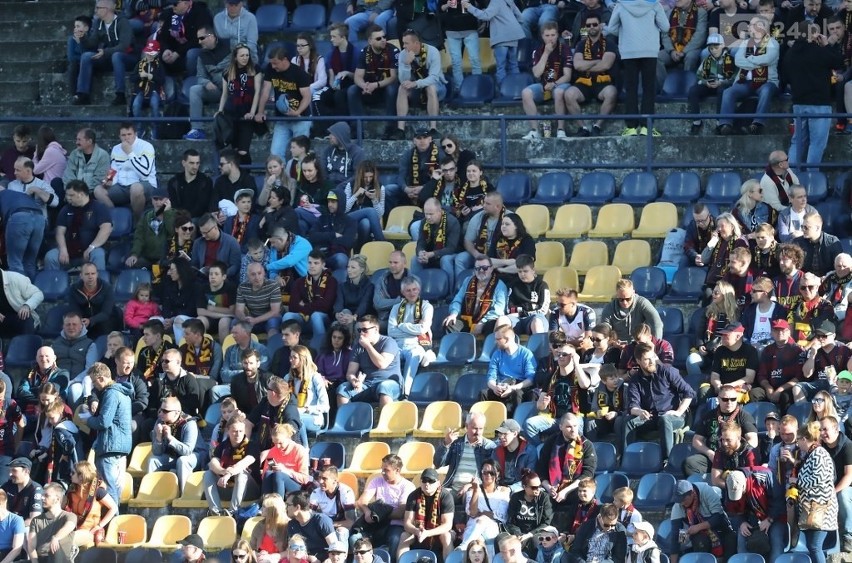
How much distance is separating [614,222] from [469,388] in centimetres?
272

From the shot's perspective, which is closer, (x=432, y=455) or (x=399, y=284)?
(x=432, y=455)

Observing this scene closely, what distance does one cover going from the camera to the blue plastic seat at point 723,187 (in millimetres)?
18328

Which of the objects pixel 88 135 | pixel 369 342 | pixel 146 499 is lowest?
pixel 146 499

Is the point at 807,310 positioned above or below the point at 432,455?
above

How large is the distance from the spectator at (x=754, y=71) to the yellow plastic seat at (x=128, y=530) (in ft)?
23.5

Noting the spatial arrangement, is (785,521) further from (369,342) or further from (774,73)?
(774,73)

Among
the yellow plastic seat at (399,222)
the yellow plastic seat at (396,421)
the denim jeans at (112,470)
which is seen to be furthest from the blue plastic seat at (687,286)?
the denim jeans at (112,470)

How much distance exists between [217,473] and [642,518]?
3382 millimetres

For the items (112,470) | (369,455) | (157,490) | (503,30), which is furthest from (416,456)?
(503,30)

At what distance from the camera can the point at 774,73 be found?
19.3 meters

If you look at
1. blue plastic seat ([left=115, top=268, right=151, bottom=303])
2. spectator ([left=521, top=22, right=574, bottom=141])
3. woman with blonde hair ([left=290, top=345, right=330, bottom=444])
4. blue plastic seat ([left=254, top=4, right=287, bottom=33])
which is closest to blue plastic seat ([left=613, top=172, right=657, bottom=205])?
spectator ([left=521, top=22, right=574, bottom=141])

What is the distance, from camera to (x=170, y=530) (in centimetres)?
1549

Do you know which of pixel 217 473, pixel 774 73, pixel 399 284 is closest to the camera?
pixel 217 473

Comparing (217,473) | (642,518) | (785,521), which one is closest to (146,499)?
(217,473)
